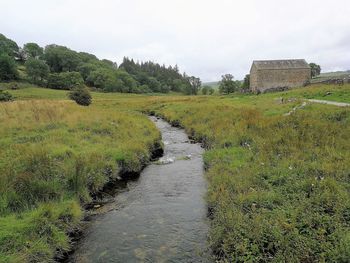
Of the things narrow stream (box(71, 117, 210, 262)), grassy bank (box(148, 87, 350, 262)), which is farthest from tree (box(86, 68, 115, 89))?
narrow stream (box(71, 117, 210, 262))

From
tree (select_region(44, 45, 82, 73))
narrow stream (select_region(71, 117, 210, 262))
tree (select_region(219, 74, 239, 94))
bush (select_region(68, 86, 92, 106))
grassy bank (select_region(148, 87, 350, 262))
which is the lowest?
narrow stream (select_region(71, 117, 210, 262))

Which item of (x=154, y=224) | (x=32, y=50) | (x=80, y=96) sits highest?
(x=32, y=50)

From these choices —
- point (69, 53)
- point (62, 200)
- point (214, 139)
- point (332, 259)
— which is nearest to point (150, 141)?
point (214, 139)

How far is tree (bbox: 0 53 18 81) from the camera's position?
8544cm

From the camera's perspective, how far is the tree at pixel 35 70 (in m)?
91.6

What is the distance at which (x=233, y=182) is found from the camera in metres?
9.42

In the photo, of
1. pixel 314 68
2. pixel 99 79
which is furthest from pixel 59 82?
pixel 314 68

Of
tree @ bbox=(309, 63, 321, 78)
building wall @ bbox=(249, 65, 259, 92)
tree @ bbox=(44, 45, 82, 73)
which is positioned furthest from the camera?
tree @ bbox=(309, 63, 321, 78)

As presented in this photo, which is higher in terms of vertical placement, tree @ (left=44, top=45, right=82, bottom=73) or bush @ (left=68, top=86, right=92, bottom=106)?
tree @ (left=44, top=45, right=82, bottom=73)

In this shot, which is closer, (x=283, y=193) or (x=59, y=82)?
(x=283, y=193)

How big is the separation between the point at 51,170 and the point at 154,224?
4.52m

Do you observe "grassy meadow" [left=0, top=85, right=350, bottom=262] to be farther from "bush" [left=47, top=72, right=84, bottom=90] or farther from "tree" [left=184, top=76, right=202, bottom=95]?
"tree" [left=184, top=76, right=202, bottom=95]

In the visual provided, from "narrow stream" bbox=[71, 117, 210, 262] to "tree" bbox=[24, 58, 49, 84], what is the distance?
9520cm

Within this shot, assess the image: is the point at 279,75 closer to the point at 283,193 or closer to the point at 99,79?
the point at 99,79
